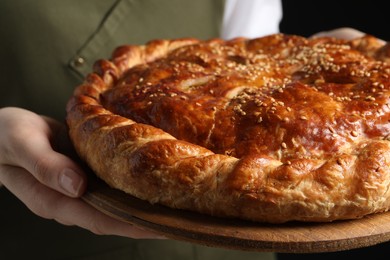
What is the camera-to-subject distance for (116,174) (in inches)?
60.4

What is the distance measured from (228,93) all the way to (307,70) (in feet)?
1.06

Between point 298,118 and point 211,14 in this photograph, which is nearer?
point 298,118

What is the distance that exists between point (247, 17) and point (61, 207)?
1.75m

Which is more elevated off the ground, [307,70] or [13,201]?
[307,70]

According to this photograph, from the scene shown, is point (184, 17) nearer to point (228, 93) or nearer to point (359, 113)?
point (228, 93)

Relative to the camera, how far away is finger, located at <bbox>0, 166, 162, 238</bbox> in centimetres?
170

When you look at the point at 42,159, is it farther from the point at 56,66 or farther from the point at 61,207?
the point at 56,66

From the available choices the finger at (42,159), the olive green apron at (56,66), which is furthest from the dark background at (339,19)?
the finger at (42,159)

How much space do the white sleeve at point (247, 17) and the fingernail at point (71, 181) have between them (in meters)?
1.73

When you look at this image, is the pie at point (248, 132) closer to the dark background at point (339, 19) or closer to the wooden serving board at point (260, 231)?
the wooden serving board at point (260, 231)

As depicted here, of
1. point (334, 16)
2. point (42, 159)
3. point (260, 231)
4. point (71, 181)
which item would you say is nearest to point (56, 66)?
point (42, 159)

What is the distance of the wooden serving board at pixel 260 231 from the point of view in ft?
4.26

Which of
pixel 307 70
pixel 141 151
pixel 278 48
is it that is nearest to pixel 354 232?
pixel 141 151

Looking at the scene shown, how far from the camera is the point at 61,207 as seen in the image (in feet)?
5.82
